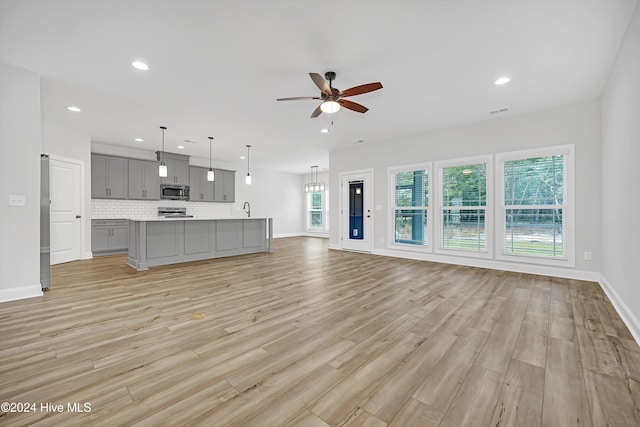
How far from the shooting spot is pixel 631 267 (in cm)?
248

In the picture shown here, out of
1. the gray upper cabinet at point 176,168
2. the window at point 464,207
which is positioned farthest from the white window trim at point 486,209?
the gray upper cabinet at point 176,168

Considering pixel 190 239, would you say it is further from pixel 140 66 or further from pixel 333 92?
pixel 333 92

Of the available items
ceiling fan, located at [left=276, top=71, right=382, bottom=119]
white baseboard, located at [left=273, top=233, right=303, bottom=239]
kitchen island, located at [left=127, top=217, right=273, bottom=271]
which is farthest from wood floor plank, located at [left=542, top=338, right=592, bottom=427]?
white baseboard, located at [left=273, top=233, right=303, bottom=239]

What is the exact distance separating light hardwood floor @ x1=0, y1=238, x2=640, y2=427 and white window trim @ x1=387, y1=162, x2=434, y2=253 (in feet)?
6.88

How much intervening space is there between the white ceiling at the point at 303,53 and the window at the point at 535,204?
89 centimetres

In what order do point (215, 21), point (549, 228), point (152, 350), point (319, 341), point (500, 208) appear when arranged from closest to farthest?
point (152, 350)
point (319, 341)
point (215, 21)
point (549, 228)
point (500, 208)

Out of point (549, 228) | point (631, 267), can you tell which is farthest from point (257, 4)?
point (549, 228)

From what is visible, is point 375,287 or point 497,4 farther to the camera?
point 375,287

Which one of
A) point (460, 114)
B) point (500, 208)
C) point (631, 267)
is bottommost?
point (631, 267)

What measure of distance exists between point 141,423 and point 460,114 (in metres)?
5.50

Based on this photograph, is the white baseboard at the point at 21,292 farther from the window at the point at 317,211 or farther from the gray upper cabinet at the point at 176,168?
the window at the point at 317,211

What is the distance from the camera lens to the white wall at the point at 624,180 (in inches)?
92.0

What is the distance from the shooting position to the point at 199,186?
27.1 ft

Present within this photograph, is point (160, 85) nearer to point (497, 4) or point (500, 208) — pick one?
point (497, 4)
